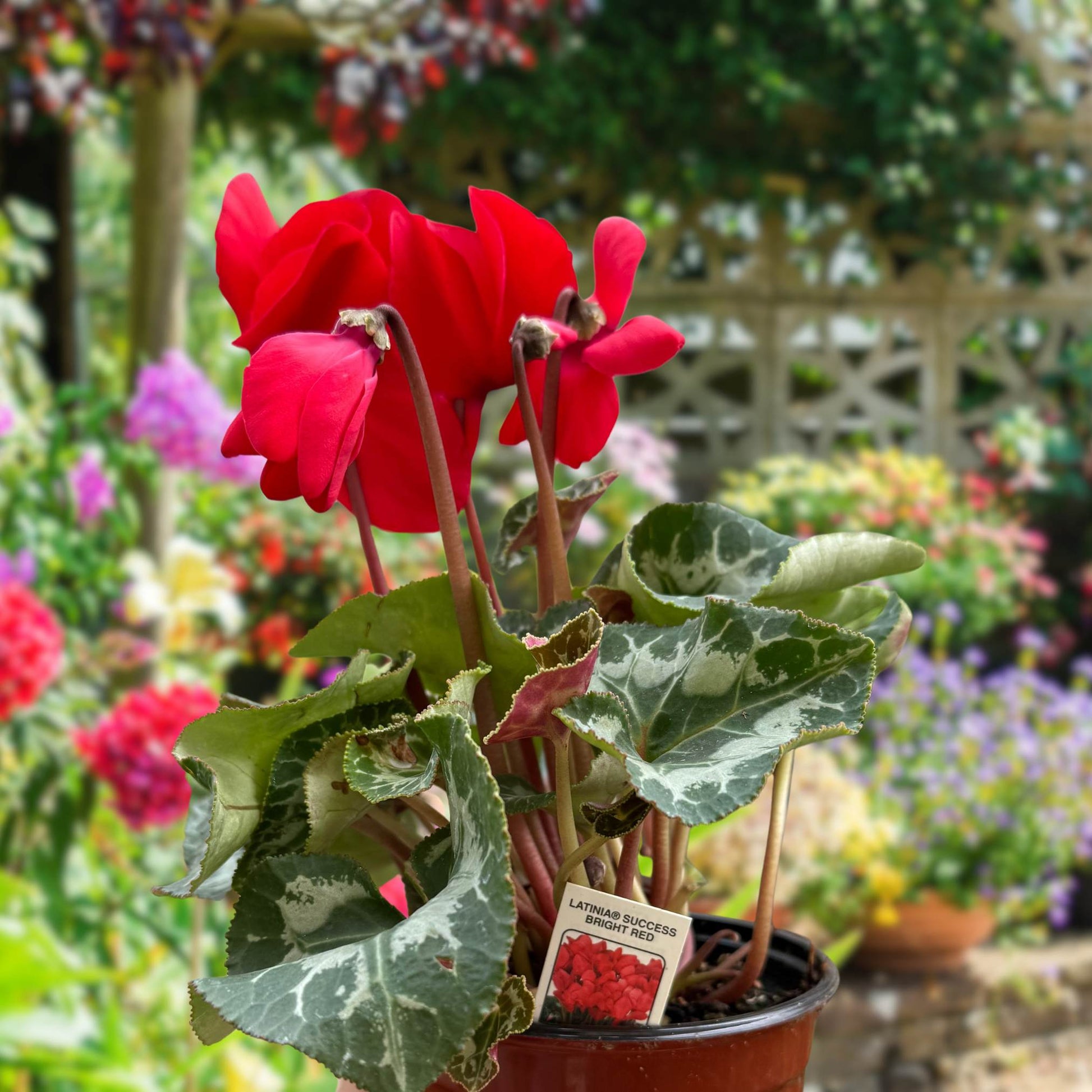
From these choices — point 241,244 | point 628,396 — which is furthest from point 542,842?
point 628,396

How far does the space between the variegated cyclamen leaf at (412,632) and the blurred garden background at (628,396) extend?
74cm

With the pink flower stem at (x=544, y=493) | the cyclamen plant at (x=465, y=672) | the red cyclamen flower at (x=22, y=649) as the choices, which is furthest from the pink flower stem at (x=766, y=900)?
the red cyclamen flower at (x=22, y=649)

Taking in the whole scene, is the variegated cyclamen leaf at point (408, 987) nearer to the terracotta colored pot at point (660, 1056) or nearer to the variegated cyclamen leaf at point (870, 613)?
the terracotta colored pot at point (660, 1056)

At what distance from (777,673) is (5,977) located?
1.15 metres

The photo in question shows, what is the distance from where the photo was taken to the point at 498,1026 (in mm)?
357

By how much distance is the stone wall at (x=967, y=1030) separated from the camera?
7.91 feet

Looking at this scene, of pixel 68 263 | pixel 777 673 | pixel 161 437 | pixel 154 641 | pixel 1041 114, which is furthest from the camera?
pixel 1041 114

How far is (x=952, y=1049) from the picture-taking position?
2520 millimetres

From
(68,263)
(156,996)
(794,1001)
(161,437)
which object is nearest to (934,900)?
(156,996)

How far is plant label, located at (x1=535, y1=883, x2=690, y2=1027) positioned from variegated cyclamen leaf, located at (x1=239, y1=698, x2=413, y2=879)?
0.31 ft

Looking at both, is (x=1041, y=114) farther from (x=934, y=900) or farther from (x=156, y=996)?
(x=156, y=996)

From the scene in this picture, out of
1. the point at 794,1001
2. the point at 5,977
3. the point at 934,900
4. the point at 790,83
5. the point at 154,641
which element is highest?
the point at 790,83

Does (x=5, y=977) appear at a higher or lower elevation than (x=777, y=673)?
lower

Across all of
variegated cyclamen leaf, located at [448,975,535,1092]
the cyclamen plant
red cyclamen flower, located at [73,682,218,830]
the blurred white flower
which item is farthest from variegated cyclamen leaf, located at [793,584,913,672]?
the blurred white flower
